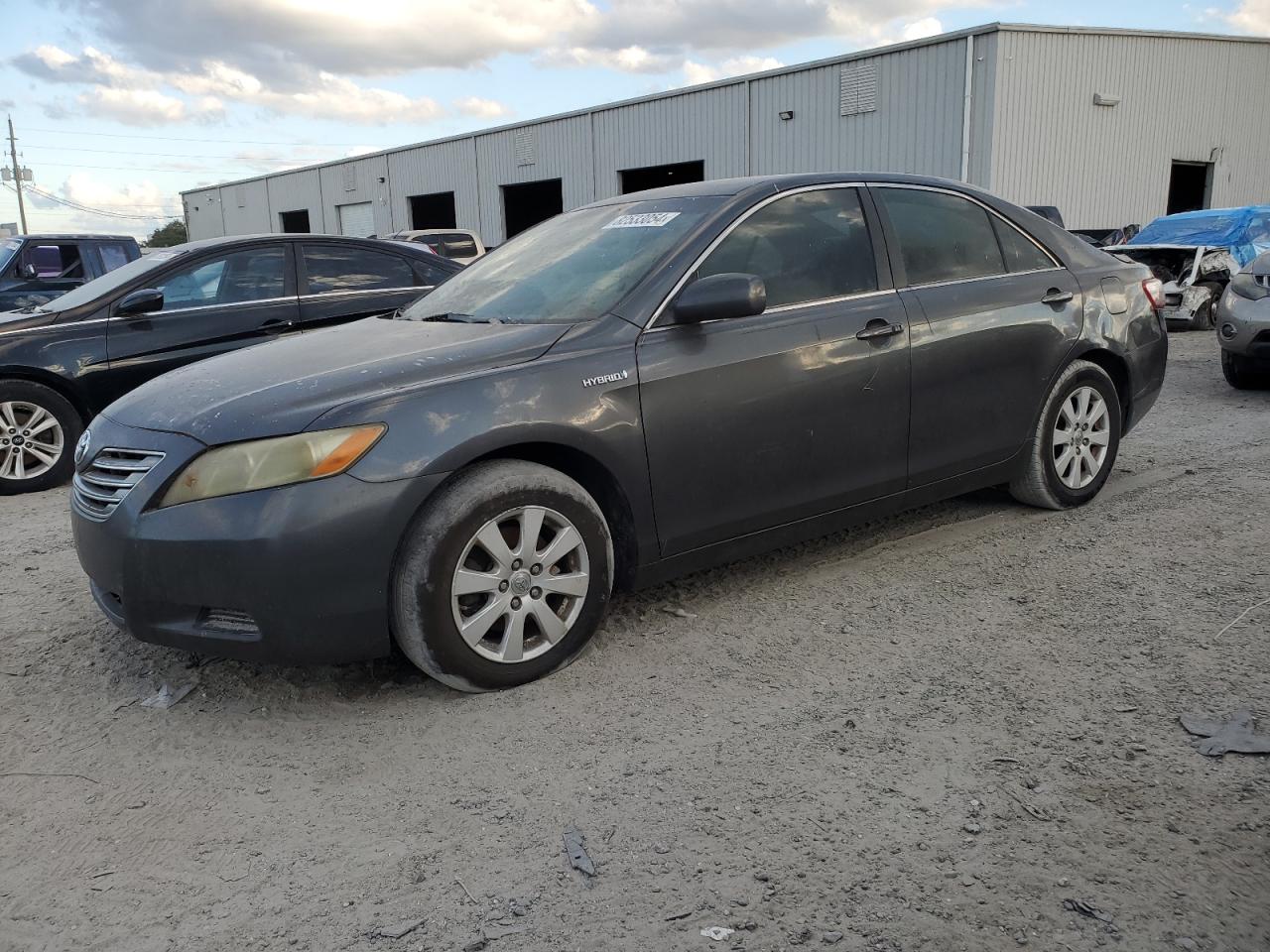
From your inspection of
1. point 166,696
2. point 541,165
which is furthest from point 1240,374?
point 541,165

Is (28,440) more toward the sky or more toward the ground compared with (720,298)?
more toward the ground

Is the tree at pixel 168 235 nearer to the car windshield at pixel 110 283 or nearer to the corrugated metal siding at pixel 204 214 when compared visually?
the corrugated metal siding at pixel 204 214

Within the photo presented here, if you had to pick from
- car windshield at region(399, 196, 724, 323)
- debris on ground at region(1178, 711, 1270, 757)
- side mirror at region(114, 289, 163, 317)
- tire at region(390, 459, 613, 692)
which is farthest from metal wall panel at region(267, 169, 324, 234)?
debris on ground at region(1178, 711, 1270, 757)

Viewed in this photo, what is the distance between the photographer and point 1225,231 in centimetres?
1439

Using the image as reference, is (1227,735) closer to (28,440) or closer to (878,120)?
(28,440)

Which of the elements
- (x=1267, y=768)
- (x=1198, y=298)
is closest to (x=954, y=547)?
(x=1267, y=768)

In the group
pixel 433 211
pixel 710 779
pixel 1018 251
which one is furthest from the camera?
pixel 433 211

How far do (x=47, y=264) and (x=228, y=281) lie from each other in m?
5.71

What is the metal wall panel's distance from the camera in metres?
40.9

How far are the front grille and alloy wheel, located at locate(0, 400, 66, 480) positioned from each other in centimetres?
355

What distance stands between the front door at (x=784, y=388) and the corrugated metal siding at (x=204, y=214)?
162 feet

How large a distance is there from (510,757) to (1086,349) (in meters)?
3.47

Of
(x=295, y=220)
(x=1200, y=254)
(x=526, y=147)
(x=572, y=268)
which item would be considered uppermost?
(x=526, y=147)

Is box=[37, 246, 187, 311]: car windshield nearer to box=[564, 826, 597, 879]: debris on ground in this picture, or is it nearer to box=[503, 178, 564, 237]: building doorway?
box=[564, 826, 597, 879]: debris on ground
